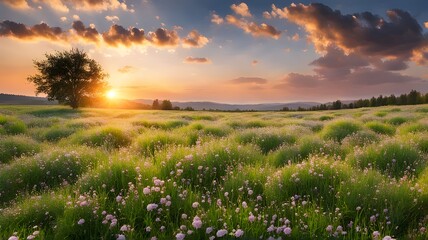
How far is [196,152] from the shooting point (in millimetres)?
7934

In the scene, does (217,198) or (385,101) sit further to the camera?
(385,101)

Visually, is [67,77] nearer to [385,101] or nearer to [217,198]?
[217,198]

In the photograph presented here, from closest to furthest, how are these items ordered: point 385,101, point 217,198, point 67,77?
point 217,198
point 67,77
point 385,101

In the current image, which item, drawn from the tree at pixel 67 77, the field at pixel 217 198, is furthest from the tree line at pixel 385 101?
the field at pixel 217 198

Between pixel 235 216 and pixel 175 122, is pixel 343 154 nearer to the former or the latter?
pixel 235 216

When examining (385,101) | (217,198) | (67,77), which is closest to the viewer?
(217,198)

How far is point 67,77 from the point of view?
63.0m

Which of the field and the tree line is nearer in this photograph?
the field

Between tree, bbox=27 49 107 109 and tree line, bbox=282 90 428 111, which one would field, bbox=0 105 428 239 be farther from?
tree line, bbox=282 90 428 111

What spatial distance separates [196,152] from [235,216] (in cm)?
364

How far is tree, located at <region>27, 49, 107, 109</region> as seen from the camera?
62.2 meters

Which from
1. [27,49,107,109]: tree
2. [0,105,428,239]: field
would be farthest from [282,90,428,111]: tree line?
[0,105,428,239]: field

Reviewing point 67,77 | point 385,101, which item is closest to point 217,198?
point 67,77

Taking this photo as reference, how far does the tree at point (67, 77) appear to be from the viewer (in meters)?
62.2
